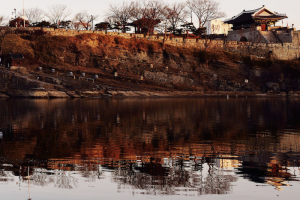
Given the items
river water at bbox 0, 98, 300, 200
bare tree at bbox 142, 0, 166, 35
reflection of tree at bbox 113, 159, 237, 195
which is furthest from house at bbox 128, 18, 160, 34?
reflection of tree at bbox 113, 159, 237, 195

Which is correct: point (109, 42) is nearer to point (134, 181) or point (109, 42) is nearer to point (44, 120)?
point (44, 120)

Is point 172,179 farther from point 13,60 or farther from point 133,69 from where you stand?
point 133,69

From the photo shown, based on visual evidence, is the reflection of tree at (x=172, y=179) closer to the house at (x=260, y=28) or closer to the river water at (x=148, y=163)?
the river water at (x=148, y=163)

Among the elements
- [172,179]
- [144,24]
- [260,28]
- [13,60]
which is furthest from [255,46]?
[172,179]

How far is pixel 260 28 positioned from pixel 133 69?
1393 inches

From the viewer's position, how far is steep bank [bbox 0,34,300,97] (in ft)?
211

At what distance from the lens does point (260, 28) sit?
9200 cm

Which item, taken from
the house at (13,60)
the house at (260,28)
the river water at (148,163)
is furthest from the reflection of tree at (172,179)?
the house at (260,28)

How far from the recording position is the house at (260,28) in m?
90.9

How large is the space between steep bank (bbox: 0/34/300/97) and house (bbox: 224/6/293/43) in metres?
9.72

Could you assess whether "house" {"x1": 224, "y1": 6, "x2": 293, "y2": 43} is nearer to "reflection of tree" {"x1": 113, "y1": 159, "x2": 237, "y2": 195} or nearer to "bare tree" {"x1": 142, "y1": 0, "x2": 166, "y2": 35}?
"bare tree" {"x1": 142, "y1": 0, "x2": 166, "y2": 35}

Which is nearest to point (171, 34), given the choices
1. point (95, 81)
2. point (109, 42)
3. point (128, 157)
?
point (109, 42)

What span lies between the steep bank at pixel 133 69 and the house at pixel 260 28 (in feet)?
31.9

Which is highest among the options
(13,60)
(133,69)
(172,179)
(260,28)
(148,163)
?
(260,28)
